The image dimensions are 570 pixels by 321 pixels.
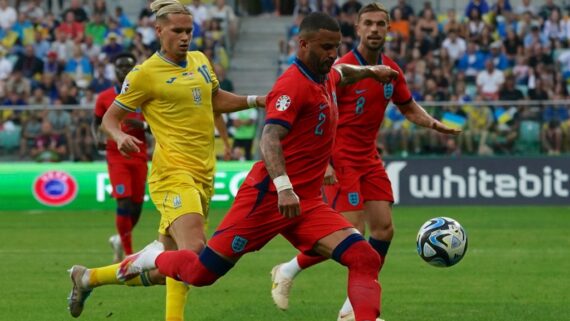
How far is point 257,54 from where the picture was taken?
33.5 metres

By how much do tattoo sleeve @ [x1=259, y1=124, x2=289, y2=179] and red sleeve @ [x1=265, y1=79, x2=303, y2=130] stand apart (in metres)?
0.04

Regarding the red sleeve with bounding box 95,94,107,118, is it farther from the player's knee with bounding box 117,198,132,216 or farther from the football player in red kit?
the player's knee with bounding box 117,198,132,216

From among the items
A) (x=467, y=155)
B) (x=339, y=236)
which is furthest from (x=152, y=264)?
(x=467, y=155)

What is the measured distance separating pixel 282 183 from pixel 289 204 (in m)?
0.15

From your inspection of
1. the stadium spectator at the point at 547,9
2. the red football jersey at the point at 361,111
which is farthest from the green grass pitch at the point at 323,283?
the stadium spectator at the point at 547,9

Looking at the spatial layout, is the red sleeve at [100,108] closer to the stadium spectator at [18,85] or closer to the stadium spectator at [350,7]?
the stadium spectator at [18,85]

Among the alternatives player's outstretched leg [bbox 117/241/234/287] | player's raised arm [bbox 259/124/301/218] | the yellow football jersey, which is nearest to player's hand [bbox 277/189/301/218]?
player's raised arm [bbox 259/124/301/218]

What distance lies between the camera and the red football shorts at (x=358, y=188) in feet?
36.3

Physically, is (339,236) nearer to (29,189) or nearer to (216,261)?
(216,261)

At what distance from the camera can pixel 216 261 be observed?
855cm

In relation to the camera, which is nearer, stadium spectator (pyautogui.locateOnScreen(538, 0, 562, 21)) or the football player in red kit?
the football player in red kit

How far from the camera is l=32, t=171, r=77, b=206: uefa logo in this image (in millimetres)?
24609

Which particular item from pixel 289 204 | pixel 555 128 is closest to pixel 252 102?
pixel 289 204

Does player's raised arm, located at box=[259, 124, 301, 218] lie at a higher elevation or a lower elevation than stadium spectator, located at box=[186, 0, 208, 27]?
higher
